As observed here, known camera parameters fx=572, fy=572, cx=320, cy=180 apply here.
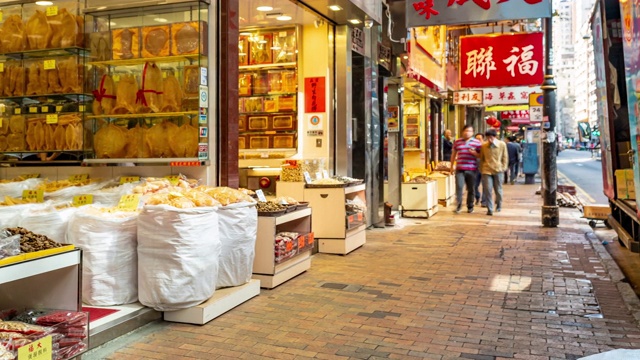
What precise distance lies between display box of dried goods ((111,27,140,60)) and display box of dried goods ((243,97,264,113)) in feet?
10.8

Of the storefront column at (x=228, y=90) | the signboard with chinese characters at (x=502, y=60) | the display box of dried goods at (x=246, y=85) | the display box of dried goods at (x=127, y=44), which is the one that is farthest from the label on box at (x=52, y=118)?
the signboard with chinese characters at (x=502, y=60)

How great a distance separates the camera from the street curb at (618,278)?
5.14 metres

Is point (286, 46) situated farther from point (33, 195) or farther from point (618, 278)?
point (618, 278)

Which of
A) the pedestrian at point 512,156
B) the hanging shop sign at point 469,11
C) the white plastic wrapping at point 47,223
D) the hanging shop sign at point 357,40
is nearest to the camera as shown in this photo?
the white plastic wrapping at point 47,223

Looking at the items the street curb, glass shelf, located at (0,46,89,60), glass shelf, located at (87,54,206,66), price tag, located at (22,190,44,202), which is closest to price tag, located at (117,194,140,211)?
price tag, located at (22,190,44,202)

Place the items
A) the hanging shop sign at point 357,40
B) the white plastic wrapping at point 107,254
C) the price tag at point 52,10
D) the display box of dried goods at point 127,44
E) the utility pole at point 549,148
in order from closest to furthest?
the white plastic wrapping at point 107,254
the display box of dried goods at point 127,44
the price tag at point 52,10
the hanging shop sign at point 357,40
the utility pole at point 549,148

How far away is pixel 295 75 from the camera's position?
9.06 metres

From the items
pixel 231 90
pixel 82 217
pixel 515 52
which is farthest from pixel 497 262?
pixel 515 52

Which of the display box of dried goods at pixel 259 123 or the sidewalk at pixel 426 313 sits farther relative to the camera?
the display box of dried goods at pixel 259 123

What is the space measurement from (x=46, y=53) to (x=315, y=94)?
4.07 meters

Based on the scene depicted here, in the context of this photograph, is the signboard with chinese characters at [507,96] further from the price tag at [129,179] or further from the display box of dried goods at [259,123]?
the price tag at [129,179]

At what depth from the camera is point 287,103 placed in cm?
909

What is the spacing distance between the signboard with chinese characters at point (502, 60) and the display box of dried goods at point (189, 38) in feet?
28.1

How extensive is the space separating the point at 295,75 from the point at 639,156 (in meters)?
5.27
